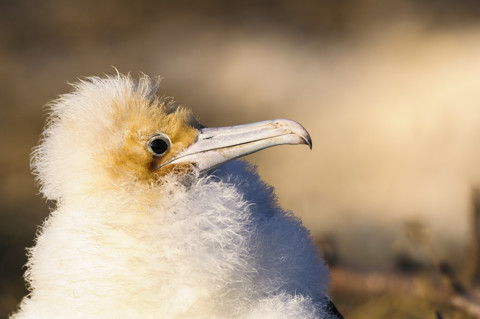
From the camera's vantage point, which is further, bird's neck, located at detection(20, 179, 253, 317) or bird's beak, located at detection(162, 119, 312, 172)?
bird's beak, located at detection(162, 119, 312, 172)

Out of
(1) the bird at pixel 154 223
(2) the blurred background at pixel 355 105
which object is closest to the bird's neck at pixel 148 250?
(1) the bird at pixel 154 223

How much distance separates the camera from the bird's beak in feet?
3.09

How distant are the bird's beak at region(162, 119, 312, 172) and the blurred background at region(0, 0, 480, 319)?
1.38 metres

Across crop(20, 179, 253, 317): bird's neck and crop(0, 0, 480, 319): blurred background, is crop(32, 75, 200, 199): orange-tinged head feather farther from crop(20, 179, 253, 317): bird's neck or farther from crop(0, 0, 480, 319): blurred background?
crop(0, 0, 480, 319): blurred background

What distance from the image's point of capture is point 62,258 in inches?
34.9

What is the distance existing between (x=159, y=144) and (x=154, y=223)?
154 mm

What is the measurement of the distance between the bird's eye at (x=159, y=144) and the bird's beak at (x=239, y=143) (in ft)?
0.08

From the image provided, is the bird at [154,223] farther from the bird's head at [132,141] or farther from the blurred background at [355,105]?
the blurred background at [355,105]

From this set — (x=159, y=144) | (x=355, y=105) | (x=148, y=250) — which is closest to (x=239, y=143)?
(x=159, y=144)

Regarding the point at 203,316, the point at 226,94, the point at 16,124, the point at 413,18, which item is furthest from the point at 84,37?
the point at 203,316

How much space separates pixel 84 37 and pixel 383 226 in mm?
1584

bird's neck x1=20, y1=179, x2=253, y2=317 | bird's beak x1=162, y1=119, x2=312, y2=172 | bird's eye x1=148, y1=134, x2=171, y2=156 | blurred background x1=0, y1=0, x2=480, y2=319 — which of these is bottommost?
bird's neck x1=20, y1=179, x2=253, y2=317

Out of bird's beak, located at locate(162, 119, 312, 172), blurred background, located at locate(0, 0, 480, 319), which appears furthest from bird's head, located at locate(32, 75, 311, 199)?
blurred background, located at locate(0, 0, 480, 319)

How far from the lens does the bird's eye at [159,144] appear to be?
930 mm
